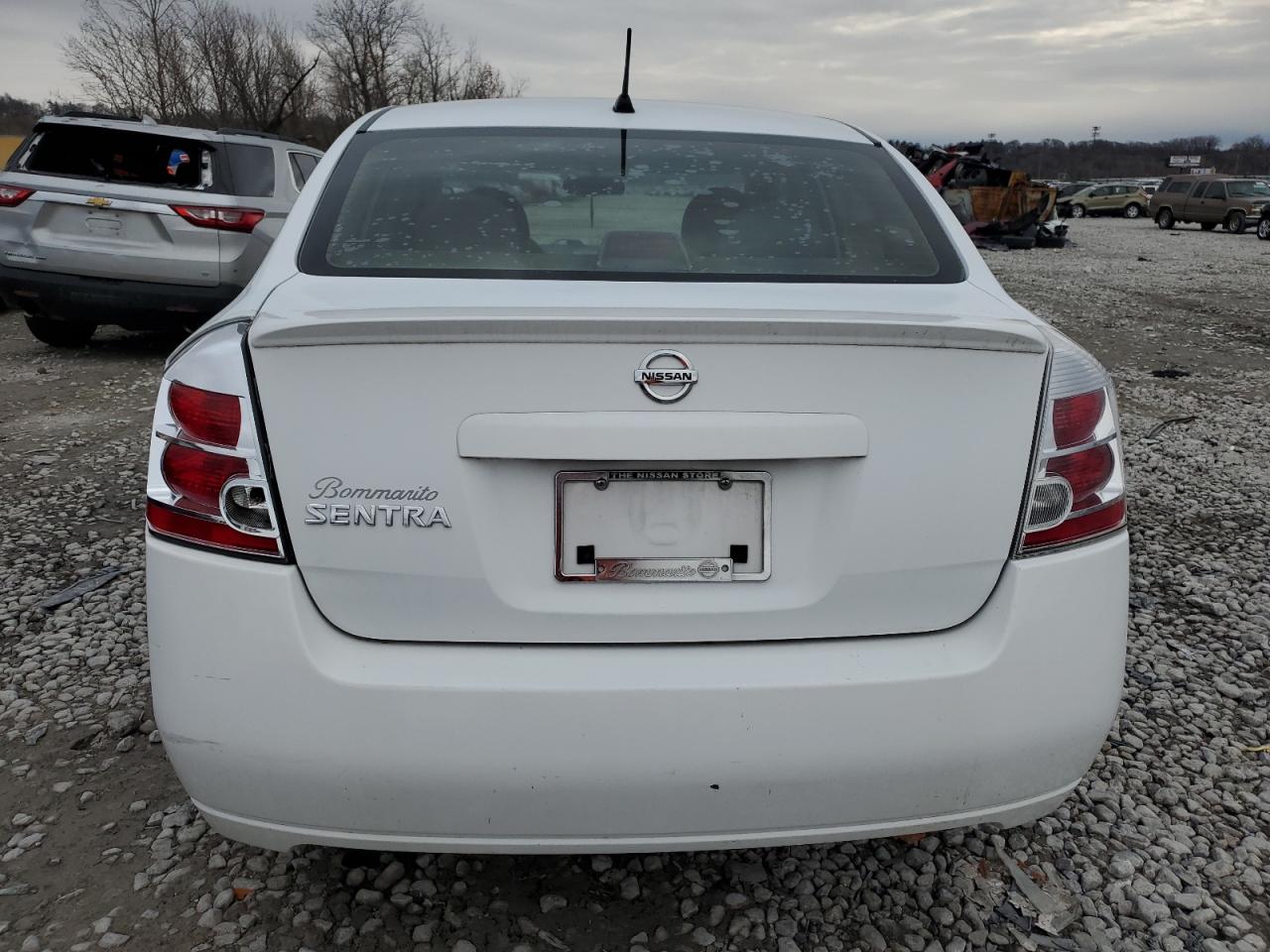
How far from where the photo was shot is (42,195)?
23.3 ft

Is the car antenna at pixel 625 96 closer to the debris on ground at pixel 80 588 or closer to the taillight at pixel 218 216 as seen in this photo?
the debris on ground at pixel 80 588

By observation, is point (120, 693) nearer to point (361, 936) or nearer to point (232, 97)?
point (361, 936)

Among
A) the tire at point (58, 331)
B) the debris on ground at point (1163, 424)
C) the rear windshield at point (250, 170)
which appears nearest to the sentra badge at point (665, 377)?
the debris on ground at point (1163, 424)

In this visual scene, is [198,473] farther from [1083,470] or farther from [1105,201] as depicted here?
[1105,201]

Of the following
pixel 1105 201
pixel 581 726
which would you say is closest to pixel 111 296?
pixel 581 726

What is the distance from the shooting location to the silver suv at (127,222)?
7113 millimetres

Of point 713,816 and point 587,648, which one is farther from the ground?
point 587,648

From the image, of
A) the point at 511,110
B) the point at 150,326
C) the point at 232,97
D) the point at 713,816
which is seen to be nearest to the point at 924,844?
the point at 713,816

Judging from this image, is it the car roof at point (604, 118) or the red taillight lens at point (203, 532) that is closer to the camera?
the red taillight lens at point (203, 532)

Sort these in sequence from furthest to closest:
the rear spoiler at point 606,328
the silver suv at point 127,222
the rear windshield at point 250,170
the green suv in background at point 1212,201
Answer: the green suv in background at point 1212,201, the rear windshield at point 250,170, the silver suv at point 127,222, the rear spoiler at point 606,328

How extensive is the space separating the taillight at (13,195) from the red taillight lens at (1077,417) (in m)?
7.59

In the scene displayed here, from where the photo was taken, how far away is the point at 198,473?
1.67 metres

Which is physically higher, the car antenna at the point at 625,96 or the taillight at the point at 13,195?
the car antenna at the point at 625,96

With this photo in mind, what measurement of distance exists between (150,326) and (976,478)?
720 centimetres
